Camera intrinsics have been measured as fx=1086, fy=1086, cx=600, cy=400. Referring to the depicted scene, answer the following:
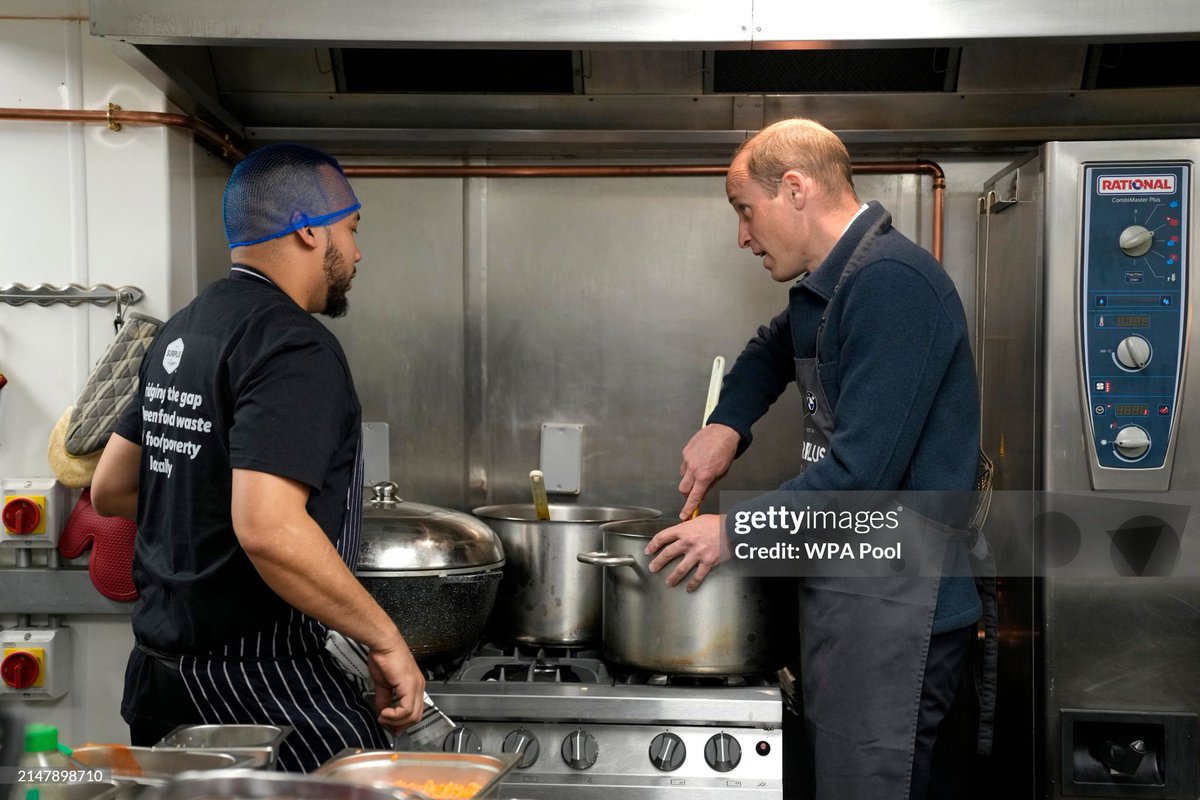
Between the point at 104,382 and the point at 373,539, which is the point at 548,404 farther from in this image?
the point at 104,382

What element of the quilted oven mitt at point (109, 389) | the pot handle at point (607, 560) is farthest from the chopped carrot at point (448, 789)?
the quilted oven mitt at point (109, 389)

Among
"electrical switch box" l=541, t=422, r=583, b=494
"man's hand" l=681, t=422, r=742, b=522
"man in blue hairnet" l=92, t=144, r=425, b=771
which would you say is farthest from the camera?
"electrical switch box" l=541, t=422, r=583, b=494

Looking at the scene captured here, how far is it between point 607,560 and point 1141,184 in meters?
1.18

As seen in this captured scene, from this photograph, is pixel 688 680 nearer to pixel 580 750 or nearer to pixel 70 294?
pixel 580 750

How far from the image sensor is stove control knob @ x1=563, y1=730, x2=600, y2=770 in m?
1.72

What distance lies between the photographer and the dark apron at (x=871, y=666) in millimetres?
1606

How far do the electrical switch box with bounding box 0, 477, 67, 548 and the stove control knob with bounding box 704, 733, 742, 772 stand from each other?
123 centimetres

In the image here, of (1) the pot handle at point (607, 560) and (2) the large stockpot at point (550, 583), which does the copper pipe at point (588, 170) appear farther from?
(1) the pot handle at point (607, 560)

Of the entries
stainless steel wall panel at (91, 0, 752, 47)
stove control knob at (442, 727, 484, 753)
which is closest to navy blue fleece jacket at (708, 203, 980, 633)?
stainless steel wall panel at (91, 0, 752, 47)

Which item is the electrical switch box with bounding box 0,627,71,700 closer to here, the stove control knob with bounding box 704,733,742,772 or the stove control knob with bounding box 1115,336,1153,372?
the stove control knob with bounding box 704,733,742,772

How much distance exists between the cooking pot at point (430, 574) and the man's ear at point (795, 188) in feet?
2.51

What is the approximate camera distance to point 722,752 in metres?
1.73

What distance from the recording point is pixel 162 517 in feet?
4.71

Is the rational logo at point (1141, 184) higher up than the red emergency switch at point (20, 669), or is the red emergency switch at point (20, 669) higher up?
the rational logo at point (1141, 184)
